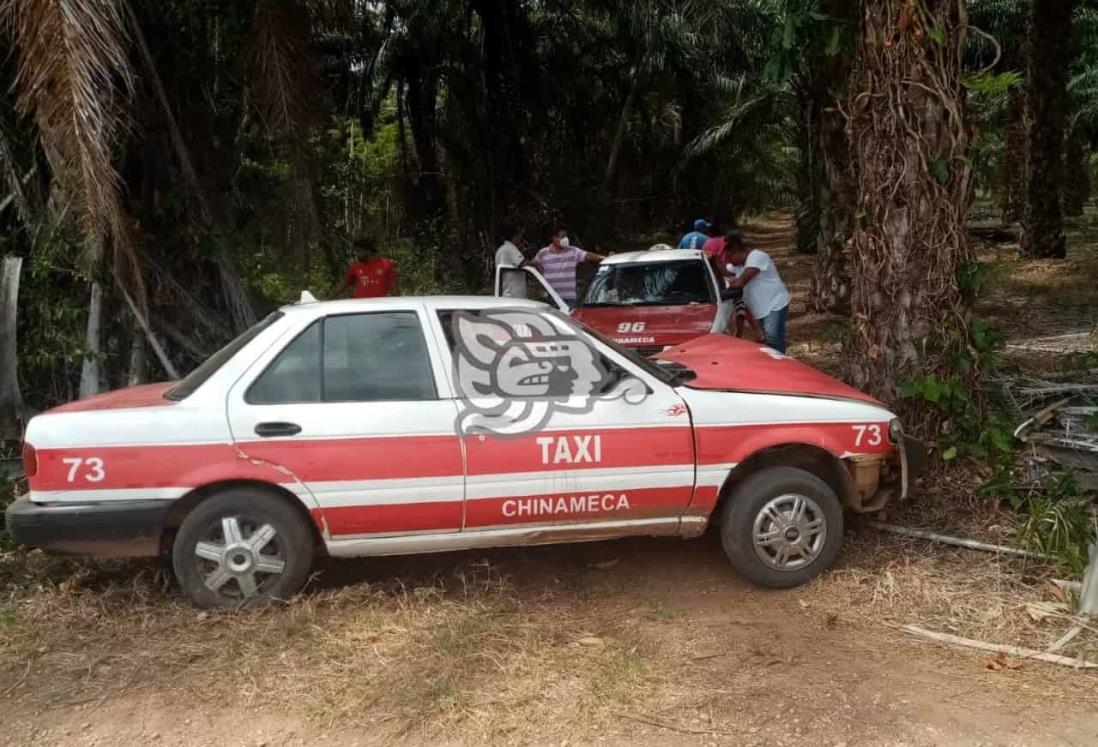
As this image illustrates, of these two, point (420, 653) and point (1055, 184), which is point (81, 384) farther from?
point (1055, 184)

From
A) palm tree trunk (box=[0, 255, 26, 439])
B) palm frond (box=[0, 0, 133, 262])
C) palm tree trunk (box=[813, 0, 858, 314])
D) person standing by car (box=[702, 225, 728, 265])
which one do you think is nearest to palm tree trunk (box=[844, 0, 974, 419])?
person standing by car (box=[702, 225, 728, 265])

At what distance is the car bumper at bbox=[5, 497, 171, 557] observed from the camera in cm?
414

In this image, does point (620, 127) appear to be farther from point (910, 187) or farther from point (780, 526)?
point (780, 526)

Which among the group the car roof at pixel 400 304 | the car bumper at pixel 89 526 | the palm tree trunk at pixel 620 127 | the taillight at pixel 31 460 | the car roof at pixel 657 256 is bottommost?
the car bumper at pixel 89 526

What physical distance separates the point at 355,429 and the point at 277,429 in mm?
361

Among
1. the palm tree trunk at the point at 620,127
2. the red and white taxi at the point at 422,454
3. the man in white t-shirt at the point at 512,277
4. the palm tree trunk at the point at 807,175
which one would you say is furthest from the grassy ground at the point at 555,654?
the palm tree trunk at the point at 620,127

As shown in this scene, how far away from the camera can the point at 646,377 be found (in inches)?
183

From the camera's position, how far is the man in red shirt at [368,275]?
8.45 meters

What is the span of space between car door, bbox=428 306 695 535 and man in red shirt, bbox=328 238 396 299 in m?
3.93

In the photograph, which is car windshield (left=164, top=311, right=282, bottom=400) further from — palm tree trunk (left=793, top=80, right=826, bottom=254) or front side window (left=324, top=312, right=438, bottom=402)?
palm tree trunk (left=793, top=80, right=826, bottom=254)

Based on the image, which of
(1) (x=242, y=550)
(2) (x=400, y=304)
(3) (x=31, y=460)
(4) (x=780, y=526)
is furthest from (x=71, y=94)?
(4) (x=780, y=526)

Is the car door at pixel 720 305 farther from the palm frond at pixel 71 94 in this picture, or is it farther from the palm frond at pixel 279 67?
the palm frond at pixel 71 94

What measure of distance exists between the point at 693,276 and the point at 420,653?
5.39 meters

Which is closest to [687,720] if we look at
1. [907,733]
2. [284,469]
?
[907,733]
